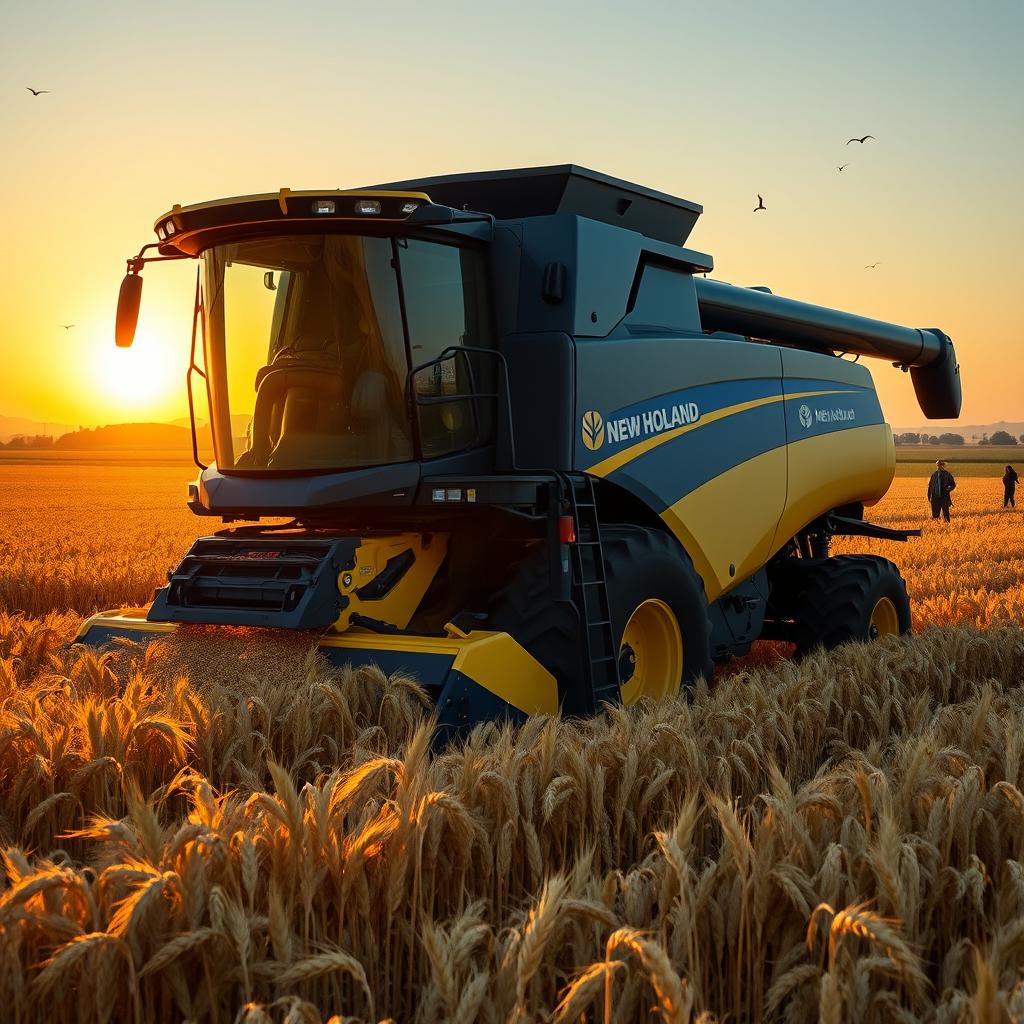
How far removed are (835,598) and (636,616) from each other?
288cm

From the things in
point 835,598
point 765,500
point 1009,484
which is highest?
point 765,500

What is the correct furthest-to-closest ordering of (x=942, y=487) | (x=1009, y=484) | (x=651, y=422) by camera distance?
(x=1009, y=484)
(x=942, y=487)
(x=651, y=422)

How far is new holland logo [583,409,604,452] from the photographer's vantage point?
262 inches

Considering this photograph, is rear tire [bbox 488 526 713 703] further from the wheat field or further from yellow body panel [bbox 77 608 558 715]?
the wheat field

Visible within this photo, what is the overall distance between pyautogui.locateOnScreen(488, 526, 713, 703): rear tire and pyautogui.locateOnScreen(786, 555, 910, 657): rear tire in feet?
7.46

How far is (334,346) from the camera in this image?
626cm

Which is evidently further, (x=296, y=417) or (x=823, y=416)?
(x=823, y=416)

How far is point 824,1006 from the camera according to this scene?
2.37 metres

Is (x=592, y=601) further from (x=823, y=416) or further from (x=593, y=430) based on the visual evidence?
(x=823, y=416)

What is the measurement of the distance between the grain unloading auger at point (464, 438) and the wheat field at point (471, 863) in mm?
572

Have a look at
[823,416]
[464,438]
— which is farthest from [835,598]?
[464,438]

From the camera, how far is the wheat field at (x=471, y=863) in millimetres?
2613

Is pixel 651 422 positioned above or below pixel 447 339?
below

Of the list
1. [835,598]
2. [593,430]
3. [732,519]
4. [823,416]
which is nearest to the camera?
[593,430]
